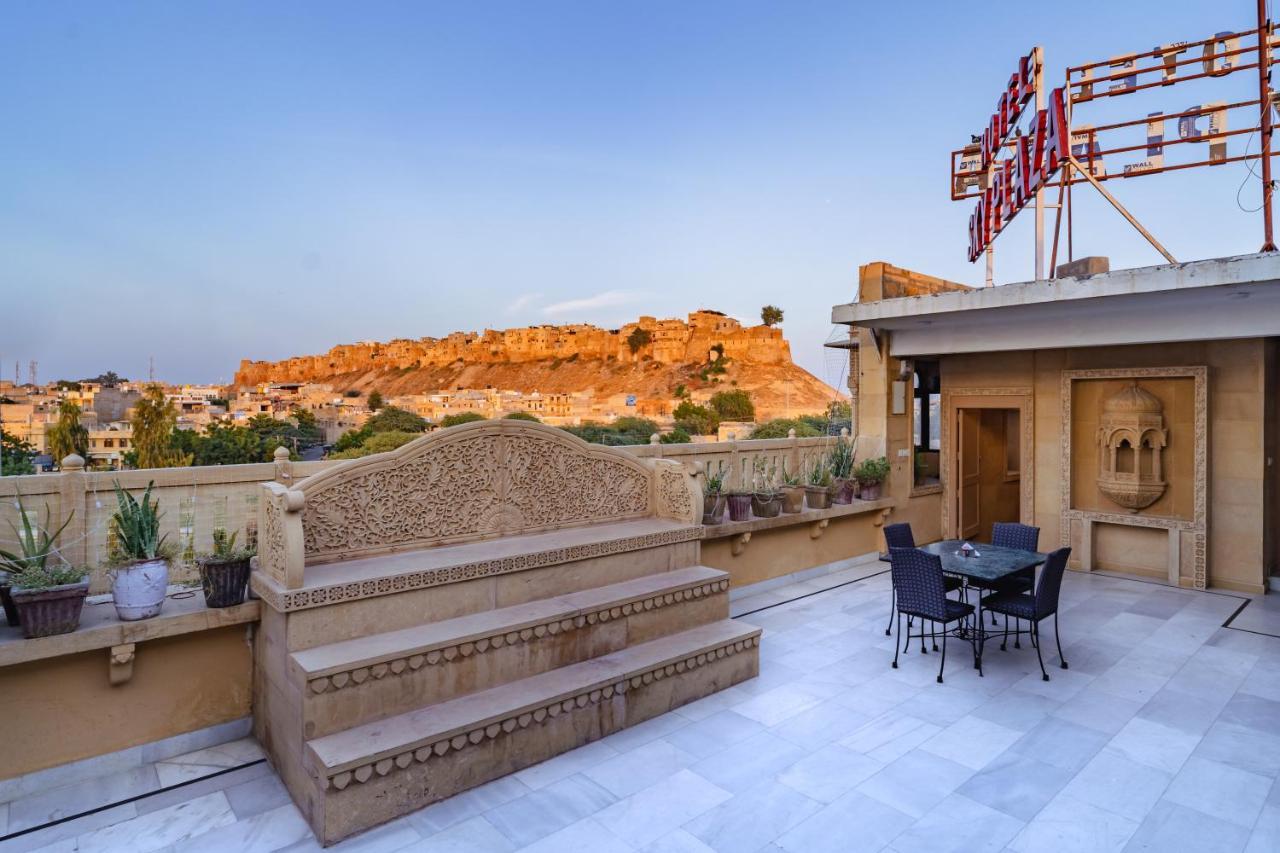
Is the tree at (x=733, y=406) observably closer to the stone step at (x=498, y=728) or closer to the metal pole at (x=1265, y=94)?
the metal pole at (x=1265, y=94)

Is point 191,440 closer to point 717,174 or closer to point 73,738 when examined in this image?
point 717,174

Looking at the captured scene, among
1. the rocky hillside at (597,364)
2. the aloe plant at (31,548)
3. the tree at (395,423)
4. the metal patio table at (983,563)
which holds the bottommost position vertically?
the metal patio table at (983,563)

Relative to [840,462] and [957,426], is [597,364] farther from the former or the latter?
[840,462]

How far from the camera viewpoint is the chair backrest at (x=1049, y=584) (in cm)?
457

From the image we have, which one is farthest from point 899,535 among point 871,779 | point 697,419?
point 697,419

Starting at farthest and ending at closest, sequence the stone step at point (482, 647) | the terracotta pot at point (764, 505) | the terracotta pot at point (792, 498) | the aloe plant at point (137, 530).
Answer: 1. the terracotta pot at point (792, 498)
2. the terracotta pot at point (764, 505)
3. the aloe plant at point (137, 530)
4. the stone step at point (482, 647)

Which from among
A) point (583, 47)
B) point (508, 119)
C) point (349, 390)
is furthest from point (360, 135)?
point (349, 390)

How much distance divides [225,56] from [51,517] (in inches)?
1109

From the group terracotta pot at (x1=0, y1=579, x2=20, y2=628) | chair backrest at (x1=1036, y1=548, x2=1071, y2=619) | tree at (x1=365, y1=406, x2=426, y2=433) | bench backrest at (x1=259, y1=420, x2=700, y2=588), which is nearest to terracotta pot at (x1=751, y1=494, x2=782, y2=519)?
bench backrest at (x1=259, y1=420, x2=700, y2=588)

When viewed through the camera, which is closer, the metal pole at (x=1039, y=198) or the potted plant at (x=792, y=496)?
the potted plant at (x=792, y=496)

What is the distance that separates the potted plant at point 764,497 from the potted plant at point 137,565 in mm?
4911

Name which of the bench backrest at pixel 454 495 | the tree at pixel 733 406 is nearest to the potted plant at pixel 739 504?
the bench backrest at pixel 454 495

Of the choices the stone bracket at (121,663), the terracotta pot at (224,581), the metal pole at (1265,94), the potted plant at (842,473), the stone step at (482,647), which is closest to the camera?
the stone step at (482,647)

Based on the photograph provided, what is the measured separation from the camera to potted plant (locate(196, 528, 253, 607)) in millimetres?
3457
